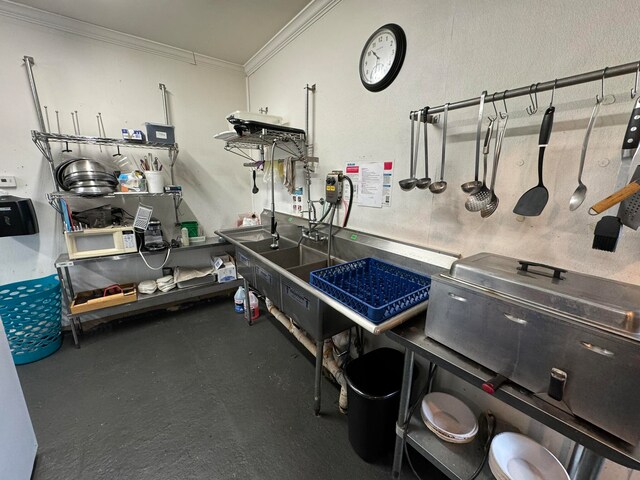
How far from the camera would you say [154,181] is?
7.22ft

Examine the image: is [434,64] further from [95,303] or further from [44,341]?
[44,341]

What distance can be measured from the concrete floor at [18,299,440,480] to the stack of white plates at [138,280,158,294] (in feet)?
1.29

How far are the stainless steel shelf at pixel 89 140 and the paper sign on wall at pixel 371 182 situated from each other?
1.69 m

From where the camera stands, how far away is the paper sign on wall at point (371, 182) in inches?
60.5

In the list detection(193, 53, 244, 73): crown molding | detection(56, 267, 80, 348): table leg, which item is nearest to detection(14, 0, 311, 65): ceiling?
detection(193, 53, 244, 73): crown molding

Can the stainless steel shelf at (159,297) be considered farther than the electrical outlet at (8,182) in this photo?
Yes

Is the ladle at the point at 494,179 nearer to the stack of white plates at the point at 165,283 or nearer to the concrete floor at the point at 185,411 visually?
the concrete floor at the point at 185,411

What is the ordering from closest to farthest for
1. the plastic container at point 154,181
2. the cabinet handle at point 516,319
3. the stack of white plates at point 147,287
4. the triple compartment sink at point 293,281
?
the cabinet handle at point 516,319 → the triple compartment sink at point 293,281 → the plastic container at point 154,181 → the stack of white plates at point 147,287

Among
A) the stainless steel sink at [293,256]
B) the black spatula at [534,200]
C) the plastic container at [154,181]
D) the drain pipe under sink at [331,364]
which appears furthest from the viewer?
the plastic container at [154,181]

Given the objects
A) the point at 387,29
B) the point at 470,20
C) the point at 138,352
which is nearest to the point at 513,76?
the point at 470,20

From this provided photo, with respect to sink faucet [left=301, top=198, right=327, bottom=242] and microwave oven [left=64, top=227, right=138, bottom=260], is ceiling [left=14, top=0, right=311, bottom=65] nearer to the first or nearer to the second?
sink faucet [left=301, top=198, right=327, bottom=242]

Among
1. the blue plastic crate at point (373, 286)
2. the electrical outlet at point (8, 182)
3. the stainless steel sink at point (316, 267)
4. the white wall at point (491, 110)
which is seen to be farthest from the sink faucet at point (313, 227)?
the electrical outlet at point (8, 182)

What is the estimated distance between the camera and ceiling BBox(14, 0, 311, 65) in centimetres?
178

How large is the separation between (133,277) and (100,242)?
1.50ft
